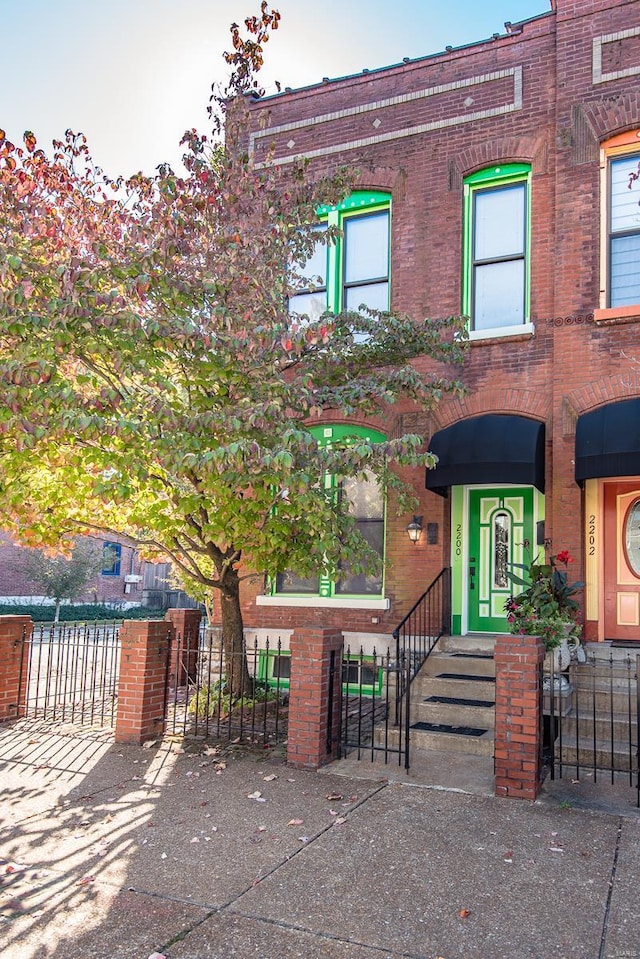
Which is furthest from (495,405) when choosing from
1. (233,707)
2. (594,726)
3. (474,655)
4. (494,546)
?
(233,707)

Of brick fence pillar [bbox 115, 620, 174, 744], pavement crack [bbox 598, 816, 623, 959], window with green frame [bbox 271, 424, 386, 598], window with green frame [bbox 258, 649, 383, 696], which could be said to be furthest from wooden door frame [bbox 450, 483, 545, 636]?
pavement crack [bbox 598, 816, 623, 959]

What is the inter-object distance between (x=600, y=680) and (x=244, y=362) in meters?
5.28

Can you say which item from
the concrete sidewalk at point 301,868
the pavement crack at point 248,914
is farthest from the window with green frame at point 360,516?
the pavement crack at point 248,914

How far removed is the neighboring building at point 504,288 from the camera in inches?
384

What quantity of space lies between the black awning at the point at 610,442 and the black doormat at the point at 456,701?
2.94 meters

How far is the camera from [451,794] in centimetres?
640

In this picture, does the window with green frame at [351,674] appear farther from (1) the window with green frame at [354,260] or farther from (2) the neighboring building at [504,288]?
(1) the window with green frame at [354,260]

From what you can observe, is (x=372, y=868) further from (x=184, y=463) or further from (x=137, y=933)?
(x=184, y=463)

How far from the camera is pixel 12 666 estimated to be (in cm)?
919

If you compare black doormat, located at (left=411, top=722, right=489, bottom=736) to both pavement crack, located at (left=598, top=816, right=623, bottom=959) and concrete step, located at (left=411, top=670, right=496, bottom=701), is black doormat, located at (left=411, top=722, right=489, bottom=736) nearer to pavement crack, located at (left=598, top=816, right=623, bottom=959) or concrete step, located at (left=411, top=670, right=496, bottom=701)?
concrete step, located at (left=411, top=670, right=496, bottom=701)

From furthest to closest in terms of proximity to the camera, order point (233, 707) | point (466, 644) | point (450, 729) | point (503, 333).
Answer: point (503, 333)
point (466, 644)
point (233, 707)
point (450, 729)

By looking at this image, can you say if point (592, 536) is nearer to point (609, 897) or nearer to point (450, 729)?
point (450, 729)

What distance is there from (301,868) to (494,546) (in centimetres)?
643

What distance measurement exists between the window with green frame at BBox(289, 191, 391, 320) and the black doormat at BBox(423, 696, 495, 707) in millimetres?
6043
